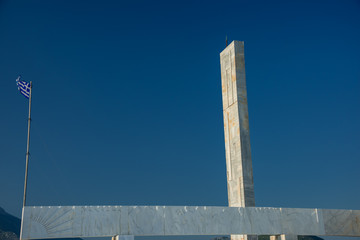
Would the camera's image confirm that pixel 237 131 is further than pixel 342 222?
Yes

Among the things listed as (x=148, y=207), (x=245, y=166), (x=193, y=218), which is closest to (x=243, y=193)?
(x=245, y=166)

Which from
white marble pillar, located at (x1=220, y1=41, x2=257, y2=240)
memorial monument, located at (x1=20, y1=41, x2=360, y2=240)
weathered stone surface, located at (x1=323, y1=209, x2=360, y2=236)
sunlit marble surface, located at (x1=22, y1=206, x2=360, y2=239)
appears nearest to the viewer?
sunlit marble surface, located at (x1=22, y1=206, x2=360, y2=239)

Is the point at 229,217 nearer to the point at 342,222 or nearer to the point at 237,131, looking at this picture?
the point at 237,131

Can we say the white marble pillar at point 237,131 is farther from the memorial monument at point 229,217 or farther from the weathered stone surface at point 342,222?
the weathered stone surface at point 342,222

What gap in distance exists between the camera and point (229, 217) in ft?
67.2

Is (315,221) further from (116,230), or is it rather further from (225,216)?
(116,230)

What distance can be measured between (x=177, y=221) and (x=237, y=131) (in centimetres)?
775

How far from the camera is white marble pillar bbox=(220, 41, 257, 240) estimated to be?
24797 mm

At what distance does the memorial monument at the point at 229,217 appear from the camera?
18.4 metres

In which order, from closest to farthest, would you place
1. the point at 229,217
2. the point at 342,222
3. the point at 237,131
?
the point at 229,217, the point at 342,222, the point at 237,131

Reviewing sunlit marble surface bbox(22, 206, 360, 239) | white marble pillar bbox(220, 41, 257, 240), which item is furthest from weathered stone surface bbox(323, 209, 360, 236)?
white marble pillar bbox(220, 41, 257, 240)

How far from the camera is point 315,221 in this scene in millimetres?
22000

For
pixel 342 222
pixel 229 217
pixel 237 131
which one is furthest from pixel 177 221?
pixel 342 222

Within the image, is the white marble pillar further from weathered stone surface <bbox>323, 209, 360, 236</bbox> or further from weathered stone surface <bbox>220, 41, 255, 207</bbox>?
weathered stone surface <bbox>323, 209, 360, 236</bbox>
